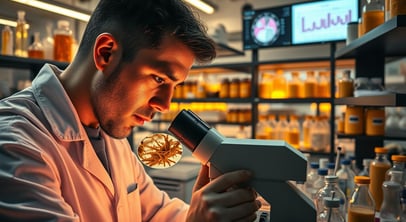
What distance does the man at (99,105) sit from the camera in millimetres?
649

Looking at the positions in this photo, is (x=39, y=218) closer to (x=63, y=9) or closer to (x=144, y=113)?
(x=144, y=113)

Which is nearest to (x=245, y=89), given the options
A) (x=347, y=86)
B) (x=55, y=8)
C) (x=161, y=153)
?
(x=347, y=86)

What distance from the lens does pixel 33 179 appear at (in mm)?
646

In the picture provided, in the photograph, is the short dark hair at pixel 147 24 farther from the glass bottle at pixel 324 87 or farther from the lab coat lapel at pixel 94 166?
the glass bottle at pixel 324 87

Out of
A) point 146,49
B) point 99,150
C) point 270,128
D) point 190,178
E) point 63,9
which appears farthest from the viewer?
point 270,128

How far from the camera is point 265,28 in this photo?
2840 mm

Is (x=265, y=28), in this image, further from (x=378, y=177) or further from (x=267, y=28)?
(x=378, y=177)

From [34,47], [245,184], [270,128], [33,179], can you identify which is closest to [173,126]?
[245,184]

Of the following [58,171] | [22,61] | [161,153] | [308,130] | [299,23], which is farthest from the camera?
[308,130]

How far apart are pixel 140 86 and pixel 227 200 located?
39 centimetres

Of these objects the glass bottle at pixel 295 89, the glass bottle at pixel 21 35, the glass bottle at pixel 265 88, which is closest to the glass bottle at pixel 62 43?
the glass bottle at pixel 21 35

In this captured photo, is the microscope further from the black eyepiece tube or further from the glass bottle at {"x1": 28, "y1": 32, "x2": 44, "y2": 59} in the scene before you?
the glass bottle at {"x1": 28, "y1": 32, "x2": 44, "y2": 59}

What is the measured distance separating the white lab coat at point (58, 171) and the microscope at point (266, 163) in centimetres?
32

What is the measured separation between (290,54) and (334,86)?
148 inches
